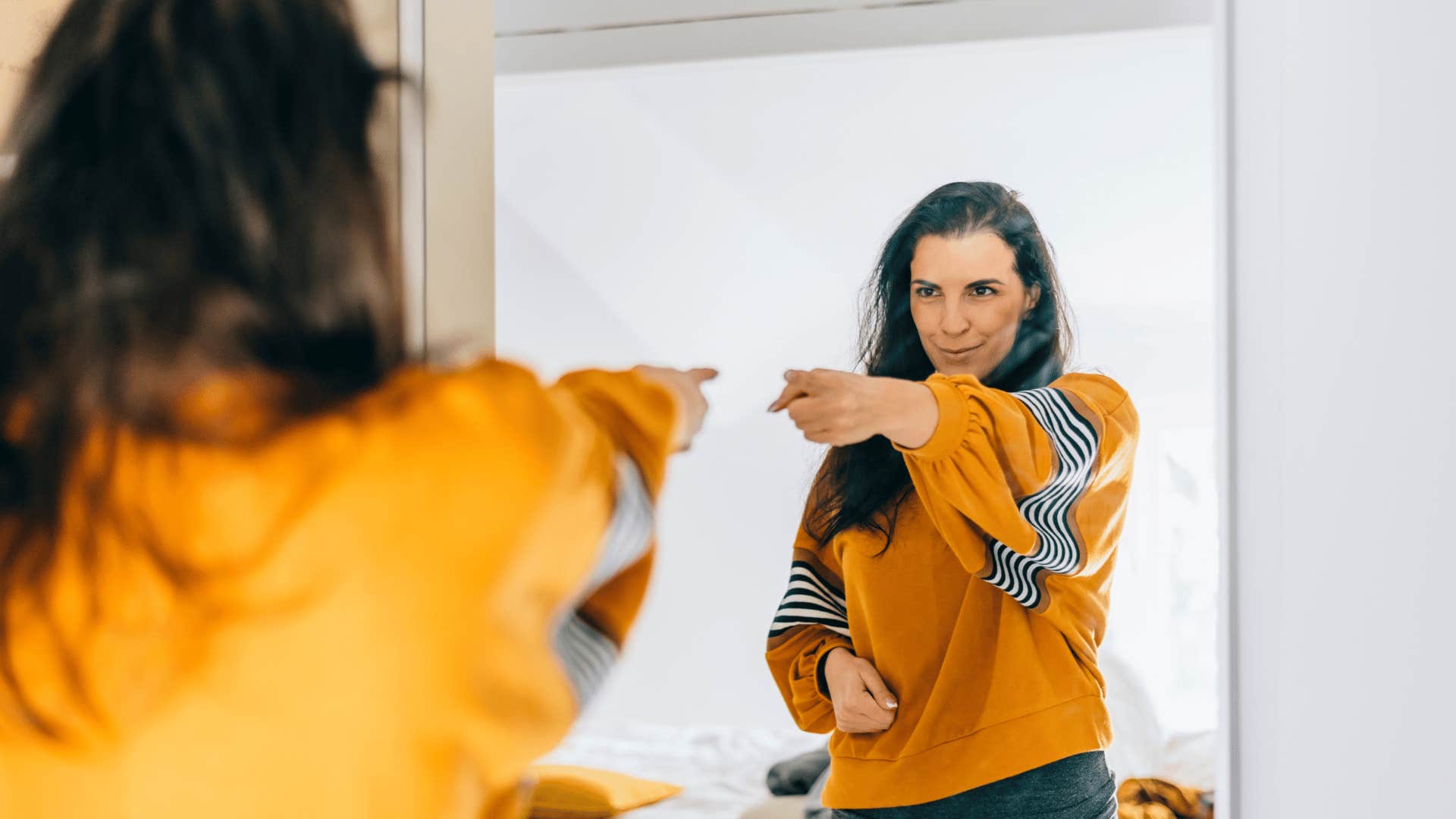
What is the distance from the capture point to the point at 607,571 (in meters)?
0.65

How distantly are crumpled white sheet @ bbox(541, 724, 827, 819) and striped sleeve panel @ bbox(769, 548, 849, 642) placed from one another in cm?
10

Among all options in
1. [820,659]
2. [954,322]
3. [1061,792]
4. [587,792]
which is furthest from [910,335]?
[587,792]

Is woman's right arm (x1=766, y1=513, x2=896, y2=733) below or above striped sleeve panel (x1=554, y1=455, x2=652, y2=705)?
below

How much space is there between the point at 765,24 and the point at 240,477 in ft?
2.11

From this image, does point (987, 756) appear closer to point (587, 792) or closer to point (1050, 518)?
point (1050, 518)

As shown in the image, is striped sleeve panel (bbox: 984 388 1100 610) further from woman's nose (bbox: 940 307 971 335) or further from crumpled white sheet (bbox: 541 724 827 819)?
crumpled white sheet (bbox: 541 724 827 819)

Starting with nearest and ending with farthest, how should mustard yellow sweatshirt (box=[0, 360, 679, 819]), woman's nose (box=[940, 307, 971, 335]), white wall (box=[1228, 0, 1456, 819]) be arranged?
1. mustard yellow sweatshirt (box=[0, 360, 679, 819])
2. white wall (box=[1228, 0, 1456, 819])
3. woman's nose (box=[940, 307, 971, 335])

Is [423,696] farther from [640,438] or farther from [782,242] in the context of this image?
[782,242]

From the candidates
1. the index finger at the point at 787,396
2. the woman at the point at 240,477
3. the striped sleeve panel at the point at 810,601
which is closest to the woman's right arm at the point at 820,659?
the striped sleeve panel at the point at 810,601

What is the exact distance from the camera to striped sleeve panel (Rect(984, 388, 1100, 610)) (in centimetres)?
89

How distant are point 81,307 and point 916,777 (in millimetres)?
719

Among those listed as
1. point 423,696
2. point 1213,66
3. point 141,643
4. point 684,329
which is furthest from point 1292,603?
point 141,643

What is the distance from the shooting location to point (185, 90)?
58 cm

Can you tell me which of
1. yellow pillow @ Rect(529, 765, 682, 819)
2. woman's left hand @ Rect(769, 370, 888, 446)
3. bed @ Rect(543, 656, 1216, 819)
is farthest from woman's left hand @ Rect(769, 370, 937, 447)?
Answer: yellow pillow @ Rect(529, 765, 682, 819)
